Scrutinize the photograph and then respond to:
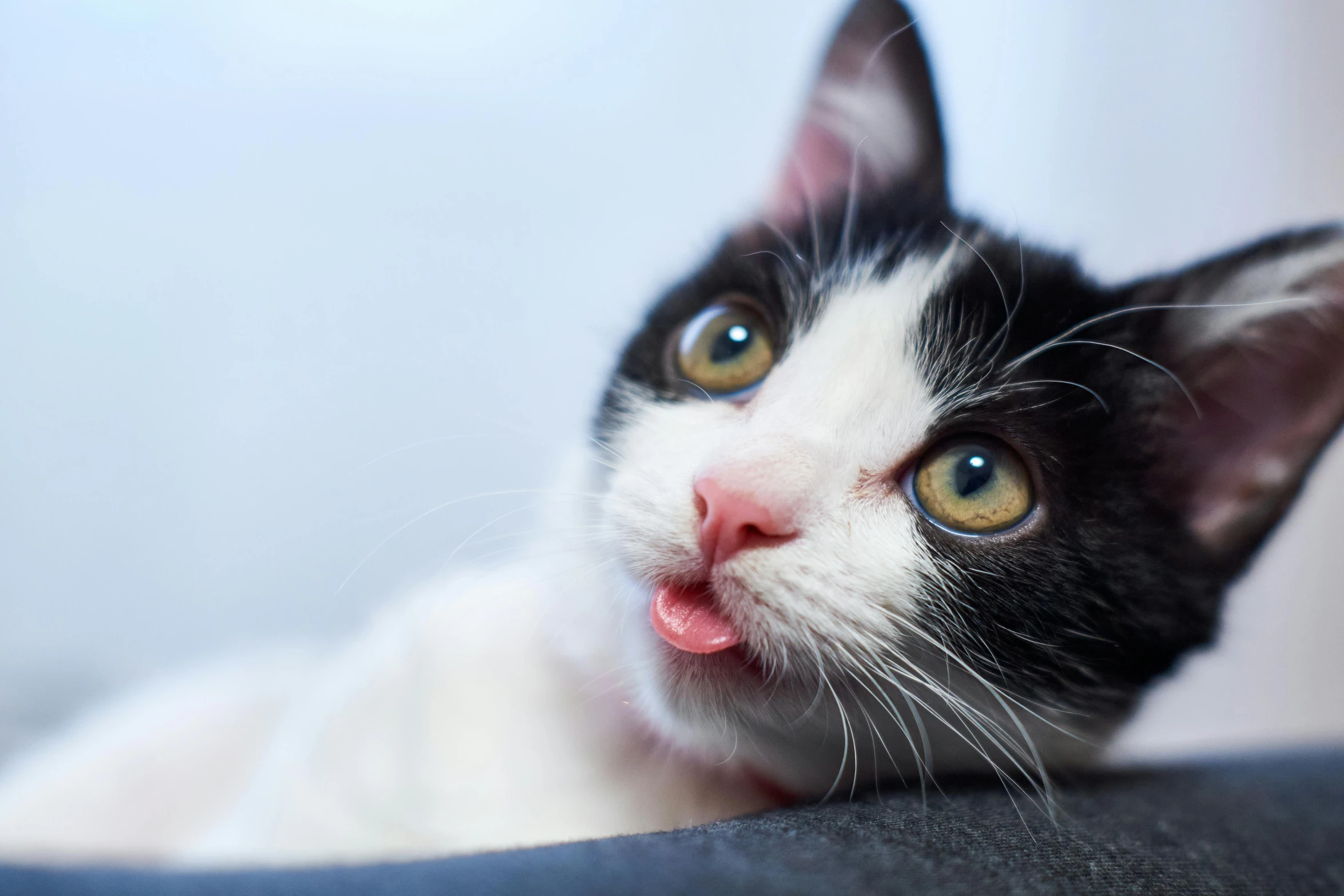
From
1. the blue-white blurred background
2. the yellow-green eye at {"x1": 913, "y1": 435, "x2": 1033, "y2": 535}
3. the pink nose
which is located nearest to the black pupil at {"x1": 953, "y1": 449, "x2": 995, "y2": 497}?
the yellow-green eye at {"x1": 913, "y1": 435, "x2": 1033, "y2": 535}

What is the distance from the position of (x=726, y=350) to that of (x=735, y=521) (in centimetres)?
26

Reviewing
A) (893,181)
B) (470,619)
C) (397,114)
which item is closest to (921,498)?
(893,181)

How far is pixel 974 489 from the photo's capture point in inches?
27.5

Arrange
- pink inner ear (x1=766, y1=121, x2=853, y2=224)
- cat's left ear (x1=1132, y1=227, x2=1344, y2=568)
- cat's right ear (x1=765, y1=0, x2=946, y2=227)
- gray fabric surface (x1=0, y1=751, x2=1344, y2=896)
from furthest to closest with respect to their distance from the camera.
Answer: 1. pink inner ear (x1=766, y1=121, x2=853, y2=224)
2. cat's right ear (x1=765, y1=0, x2=946, y2=227)
3. cat's left ear (x1=1132, y1=227, x2=1344, y2=568)
4. gray fabric surface (x1=0, y1=751, x2=1344, y2=896)

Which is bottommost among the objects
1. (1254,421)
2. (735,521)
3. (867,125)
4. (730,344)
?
(735,521)

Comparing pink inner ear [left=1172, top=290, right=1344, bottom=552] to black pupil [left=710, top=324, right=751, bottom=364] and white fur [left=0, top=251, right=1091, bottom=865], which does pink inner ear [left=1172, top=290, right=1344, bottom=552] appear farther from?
black pupil [left=710, top=324, right=751, bottom=364]

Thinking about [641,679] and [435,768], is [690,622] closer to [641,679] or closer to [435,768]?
[641,679]

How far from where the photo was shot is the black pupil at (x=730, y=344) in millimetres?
823

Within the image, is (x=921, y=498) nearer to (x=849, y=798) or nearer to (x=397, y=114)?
(x=849, y=798)

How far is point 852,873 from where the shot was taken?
490 millimetres

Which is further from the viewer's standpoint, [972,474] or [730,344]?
[730,344]

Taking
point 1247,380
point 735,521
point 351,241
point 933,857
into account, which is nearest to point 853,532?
point 735,521

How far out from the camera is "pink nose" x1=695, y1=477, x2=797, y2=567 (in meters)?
0.61

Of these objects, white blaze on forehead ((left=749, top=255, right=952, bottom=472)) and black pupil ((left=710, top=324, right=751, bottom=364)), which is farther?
black pupil ((left=710, top=324, right=751, bottom=364))
